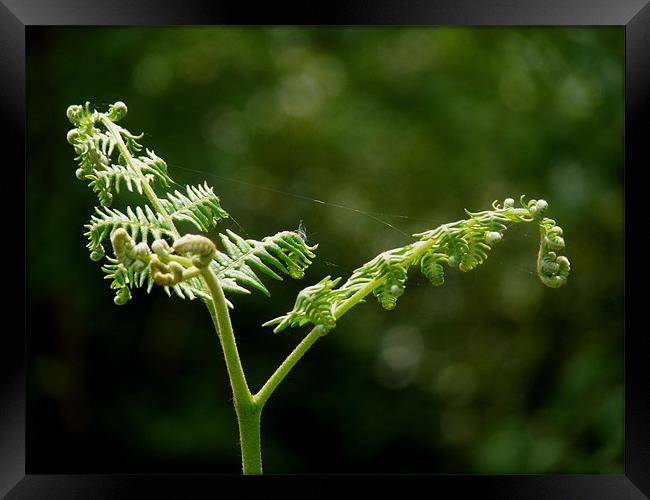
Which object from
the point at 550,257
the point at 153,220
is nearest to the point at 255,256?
the point at 153,220

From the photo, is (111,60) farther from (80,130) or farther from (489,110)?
(80,130)

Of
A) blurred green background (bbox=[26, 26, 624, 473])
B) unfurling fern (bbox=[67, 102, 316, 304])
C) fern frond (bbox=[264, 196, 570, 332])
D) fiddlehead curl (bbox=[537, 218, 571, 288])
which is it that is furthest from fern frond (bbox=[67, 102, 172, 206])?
blurred green background (bbox=[26, 26, 624, 473])

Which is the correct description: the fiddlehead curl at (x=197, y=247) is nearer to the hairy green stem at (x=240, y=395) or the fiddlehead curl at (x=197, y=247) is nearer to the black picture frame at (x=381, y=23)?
the hairy green stem at (x=240, y=395)

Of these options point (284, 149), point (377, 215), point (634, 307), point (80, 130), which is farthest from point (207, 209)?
point (284, 149)

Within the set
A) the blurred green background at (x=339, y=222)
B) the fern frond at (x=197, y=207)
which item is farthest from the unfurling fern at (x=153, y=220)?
the blurred green background at (x=339, y=222)

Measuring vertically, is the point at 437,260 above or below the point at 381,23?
below

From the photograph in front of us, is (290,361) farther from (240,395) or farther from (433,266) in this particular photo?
(433,266)

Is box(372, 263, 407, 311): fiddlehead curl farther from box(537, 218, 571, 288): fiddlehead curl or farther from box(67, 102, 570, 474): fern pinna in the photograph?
box(537, 218, 571, 288): fiddlehead curl
